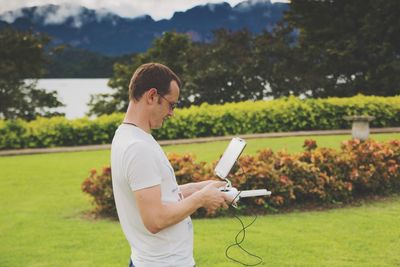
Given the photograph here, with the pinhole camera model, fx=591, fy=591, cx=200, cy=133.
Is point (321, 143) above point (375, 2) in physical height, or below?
below

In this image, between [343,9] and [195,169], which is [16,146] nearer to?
[195,169]

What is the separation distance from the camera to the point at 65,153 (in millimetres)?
13719

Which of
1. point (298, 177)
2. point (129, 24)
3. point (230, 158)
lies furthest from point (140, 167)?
point (129, 24)

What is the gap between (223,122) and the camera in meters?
15.8

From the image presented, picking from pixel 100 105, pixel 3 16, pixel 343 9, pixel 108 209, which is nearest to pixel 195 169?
pixel 108 209

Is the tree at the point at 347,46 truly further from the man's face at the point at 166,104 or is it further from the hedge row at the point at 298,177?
the man's face at the point at 166,104

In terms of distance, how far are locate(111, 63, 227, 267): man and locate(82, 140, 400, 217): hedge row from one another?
4.72 metres

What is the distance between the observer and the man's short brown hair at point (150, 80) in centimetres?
232

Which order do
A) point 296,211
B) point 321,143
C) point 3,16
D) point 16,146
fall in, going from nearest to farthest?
point 296,211
point 321,143
point 16,146
point 3,16

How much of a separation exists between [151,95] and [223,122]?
13455mm

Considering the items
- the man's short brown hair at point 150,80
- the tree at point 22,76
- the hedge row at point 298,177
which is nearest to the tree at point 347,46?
the tree at point 22,76

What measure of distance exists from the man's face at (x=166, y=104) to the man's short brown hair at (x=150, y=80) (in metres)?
0.02

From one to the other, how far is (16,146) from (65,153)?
168 centimetres

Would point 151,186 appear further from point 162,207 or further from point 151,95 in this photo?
point 151,95
